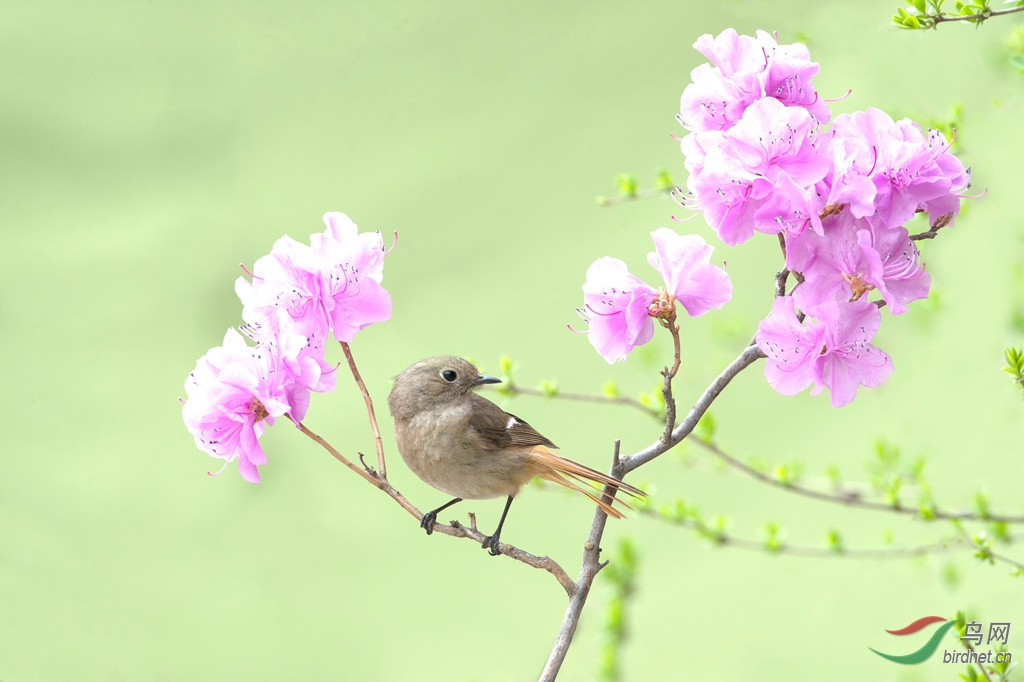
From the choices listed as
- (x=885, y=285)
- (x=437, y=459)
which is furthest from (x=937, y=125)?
(x=437, y=459)

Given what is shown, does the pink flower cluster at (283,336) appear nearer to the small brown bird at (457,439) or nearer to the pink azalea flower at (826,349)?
the small brown bird at (457,439)

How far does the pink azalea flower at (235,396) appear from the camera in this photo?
0.76m

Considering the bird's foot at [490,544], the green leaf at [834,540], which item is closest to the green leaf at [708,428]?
the green leaf at [834,540]

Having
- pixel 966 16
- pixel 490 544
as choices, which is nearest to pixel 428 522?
pixel 490 544

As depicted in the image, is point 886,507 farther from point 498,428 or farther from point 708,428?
point 498,428

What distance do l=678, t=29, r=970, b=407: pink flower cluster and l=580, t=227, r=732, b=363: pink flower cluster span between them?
0.13 feet

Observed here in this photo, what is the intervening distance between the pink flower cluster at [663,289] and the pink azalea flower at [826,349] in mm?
48

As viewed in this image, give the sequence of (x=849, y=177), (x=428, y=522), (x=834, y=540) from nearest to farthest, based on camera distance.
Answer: (x=849, y=177) → (x=428, y=522) → (x=834, y=540)

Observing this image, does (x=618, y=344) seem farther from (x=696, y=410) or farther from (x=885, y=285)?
(x=885, y=285)

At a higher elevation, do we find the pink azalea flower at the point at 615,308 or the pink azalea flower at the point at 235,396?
the pink azalea flower at the point at 615,308

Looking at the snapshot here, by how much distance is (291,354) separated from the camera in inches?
30.4

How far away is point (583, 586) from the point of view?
82 cm

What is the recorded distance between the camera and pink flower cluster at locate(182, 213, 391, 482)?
77 centimetres

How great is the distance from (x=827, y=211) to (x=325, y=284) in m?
0.42
